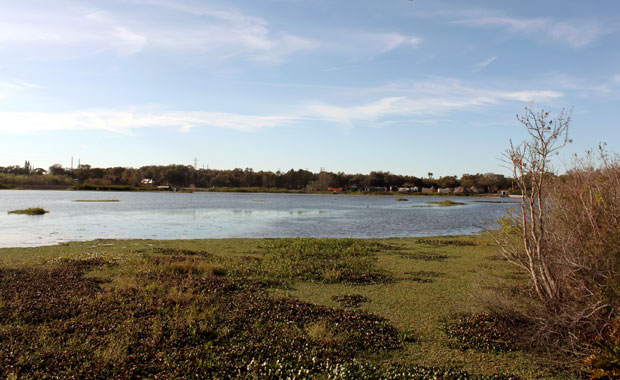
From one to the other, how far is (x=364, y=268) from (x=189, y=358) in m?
8.93

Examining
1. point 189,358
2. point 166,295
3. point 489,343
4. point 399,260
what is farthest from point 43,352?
point 399,260

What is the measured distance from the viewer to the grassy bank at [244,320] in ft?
21.0

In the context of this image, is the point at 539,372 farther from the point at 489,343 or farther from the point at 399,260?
the point at 399,260

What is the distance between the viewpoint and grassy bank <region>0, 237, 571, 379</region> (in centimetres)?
640

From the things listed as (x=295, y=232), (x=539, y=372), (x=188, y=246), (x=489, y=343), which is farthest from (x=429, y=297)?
(x=295, y=232)

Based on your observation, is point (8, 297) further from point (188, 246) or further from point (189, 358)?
point (188, 246)

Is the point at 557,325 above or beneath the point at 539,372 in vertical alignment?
above

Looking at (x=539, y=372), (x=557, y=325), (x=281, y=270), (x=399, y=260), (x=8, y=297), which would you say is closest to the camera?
(x=539, y=372)

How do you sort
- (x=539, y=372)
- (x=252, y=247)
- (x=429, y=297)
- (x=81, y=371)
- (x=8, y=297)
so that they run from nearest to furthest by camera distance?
(x=81, y=371), (x=539, y=372), (x=8, y=297), (x=429, y=297), (x=252, y=247)

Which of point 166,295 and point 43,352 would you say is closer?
point 43,352

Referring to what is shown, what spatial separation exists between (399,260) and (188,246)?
34.7ft

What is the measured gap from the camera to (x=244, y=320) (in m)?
8.43

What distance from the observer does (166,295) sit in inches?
394

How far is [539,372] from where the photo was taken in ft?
21.4
